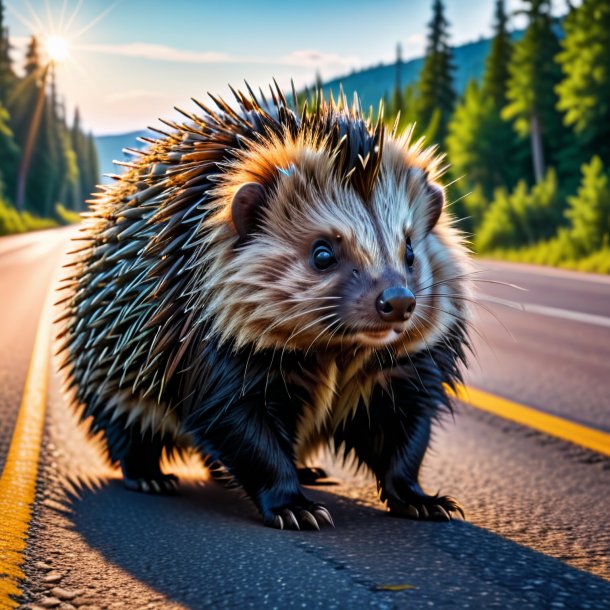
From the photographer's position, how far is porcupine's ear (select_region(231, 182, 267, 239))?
332 centimetres

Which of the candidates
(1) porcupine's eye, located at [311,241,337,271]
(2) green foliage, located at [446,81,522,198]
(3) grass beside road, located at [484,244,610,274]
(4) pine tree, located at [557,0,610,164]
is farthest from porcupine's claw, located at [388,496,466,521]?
(2) green foliage, located at [446,81,522,198]

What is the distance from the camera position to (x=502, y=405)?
629cm

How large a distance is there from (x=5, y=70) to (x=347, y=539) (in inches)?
2977

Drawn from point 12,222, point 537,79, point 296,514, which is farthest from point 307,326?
point 12,222

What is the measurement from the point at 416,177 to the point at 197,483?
1906 millimetres

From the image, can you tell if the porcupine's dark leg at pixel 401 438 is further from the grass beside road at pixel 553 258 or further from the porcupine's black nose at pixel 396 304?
the grass beside road at pixel 553 258

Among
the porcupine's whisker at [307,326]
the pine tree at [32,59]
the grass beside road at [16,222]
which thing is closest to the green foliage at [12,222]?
the grass beside road at [16,222]

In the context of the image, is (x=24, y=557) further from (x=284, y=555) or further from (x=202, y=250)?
(x=202, y=250)

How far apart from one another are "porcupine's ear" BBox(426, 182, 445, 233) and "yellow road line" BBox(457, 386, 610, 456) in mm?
1162

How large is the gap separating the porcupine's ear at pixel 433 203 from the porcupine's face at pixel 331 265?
160 millimetres

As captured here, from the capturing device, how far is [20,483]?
3715 mm

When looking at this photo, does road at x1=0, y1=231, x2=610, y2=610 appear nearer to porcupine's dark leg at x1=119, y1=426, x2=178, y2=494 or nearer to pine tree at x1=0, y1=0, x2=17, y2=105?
porcupine's dark leg at x1=119, y1=426, x2=178, y2=494

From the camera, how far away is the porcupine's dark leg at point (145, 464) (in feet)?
13.7

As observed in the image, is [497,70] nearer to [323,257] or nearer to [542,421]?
[542,421]
